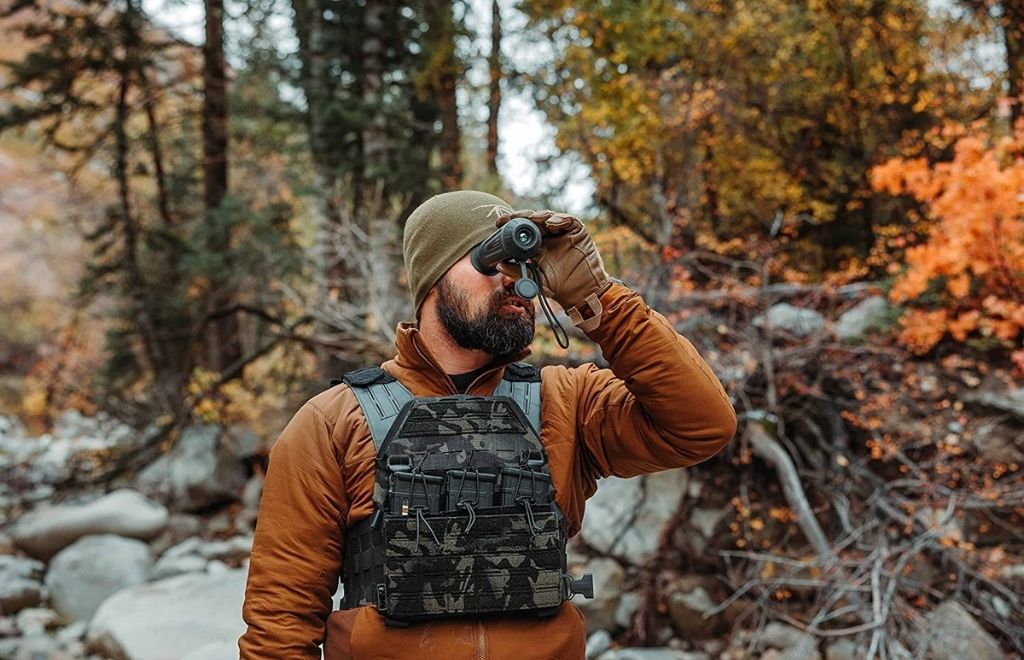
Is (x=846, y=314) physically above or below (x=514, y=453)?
below

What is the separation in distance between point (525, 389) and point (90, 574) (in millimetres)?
7756

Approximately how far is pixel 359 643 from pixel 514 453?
58cm

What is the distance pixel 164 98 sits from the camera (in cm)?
1346

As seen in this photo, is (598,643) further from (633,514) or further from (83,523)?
(83,523)

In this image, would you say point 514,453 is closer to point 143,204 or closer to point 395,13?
point 395,13

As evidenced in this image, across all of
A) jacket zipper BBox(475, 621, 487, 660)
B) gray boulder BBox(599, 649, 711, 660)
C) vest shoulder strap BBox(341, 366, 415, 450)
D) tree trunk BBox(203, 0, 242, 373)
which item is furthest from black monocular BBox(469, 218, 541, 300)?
tree trunk BBox(203, 0, 242, 373)

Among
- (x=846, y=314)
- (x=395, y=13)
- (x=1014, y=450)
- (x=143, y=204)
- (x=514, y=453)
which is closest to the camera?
(x=514, y=453)

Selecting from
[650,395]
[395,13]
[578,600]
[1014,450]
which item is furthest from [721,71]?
[650,395]

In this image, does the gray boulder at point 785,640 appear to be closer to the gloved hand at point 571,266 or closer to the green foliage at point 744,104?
the green foliage at point 744,104

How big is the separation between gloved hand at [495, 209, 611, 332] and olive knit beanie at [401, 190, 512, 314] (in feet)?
0.85

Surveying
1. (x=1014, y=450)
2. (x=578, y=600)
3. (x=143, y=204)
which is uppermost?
(x=143, y=204)

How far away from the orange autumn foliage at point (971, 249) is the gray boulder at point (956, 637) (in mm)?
2524

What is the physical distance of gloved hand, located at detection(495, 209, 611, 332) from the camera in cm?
180

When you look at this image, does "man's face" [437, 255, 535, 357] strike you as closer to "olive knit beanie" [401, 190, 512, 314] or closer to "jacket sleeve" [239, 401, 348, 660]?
"olive knit beanie" [401, 190, 512, 314]
